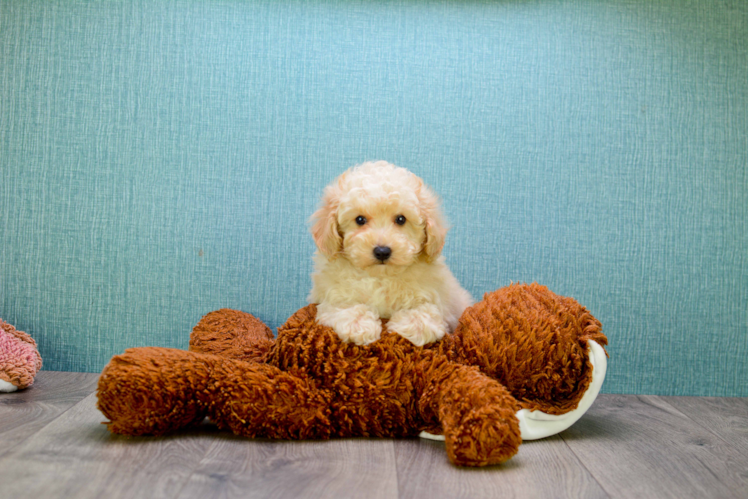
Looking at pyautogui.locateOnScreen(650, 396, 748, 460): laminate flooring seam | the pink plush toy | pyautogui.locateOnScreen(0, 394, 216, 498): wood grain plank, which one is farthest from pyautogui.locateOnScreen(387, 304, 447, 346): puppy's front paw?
the pink plush toy

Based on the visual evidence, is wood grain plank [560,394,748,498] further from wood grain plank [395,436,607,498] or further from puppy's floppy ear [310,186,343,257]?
puppy's floppy ear [310,186,343,257]

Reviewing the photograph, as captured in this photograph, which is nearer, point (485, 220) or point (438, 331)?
point (438, 331)

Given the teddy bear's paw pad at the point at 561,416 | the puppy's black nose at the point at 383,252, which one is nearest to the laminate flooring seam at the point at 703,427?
the teddy bear's paw pad at the point at 561,416

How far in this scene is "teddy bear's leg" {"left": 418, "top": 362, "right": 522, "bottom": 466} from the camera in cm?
124

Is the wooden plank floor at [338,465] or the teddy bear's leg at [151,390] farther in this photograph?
the teddy bear's leg at [151,390]

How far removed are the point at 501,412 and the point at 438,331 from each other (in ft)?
0.94

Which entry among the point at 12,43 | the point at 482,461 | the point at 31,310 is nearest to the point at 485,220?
the point at 482,461

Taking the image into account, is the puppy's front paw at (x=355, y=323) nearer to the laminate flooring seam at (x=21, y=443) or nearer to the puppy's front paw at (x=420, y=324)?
the puppy's front paw at (x=420, y=324)

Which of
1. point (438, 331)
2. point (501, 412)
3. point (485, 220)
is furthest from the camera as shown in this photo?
point (485, 220)

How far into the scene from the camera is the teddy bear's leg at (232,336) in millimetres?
1762

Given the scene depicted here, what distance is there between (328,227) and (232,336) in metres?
0.58

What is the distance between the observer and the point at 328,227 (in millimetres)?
1488

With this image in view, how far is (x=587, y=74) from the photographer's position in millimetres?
2123

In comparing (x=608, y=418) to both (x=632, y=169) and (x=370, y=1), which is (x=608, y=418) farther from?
(x=370, y=1)
